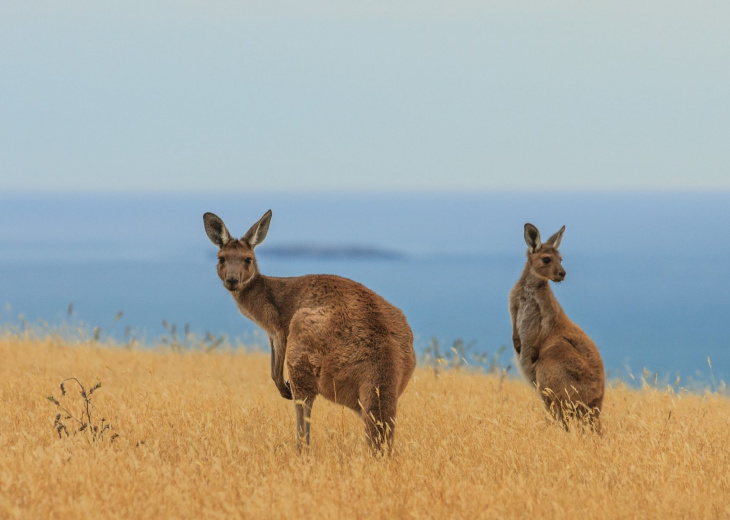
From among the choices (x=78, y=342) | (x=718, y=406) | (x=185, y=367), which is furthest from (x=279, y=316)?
(x=78, y=342)

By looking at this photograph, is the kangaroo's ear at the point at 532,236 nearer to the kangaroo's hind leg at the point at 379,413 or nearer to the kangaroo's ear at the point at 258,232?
the kangaroo's ear at the point at 258,232

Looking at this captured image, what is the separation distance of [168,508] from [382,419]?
1.62 meters

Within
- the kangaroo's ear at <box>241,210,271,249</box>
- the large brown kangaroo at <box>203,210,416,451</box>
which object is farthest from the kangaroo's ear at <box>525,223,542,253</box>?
the kangaroo's ear at <box>241,210,271,249</box>

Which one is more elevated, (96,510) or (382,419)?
(382,419)

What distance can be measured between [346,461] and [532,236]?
341 cm

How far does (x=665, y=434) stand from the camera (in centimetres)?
712

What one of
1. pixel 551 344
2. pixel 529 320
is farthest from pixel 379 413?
pixel 529 320

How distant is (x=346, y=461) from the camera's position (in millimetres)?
6152

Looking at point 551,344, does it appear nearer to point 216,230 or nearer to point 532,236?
point 532,236

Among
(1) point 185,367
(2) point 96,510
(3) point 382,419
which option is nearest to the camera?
(2) point 96,510

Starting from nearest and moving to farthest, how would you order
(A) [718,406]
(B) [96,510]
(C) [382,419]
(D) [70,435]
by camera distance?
(B) [96,510], (C) [382,419], (D) [70,435], (A) [718,406]

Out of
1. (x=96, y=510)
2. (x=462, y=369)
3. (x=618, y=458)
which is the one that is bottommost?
(x=96, y=510)

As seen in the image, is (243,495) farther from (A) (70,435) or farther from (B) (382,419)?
(A) (70,435)

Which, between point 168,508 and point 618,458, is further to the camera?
point 618,458
